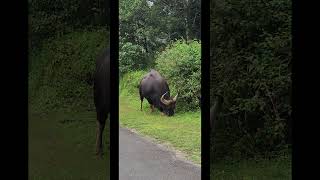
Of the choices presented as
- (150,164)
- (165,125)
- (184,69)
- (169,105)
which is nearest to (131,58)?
(184,69)

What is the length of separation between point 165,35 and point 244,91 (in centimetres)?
530

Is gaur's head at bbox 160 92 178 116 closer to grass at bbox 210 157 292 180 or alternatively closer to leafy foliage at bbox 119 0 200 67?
leafy foliage at bbox 119 0 200 67

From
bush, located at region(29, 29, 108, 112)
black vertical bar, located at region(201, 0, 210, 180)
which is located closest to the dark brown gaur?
black vertical bar, located at region(201, 0, 210, 180)

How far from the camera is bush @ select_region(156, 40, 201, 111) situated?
8.38 m

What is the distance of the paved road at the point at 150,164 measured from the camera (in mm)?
5870

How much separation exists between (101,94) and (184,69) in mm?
5198

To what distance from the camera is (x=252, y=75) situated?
346 centimetres

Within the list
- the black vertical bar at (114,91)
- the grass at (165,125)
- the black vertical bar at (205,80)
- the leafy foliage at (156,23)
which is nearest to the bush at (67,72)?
the black vertical bar at (114,91)

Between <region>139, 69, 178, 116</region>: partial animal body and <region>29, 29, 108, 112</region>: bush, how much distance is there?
5351 mm

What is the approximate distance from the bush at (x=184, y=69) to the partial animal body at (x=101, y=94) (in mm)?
4947
